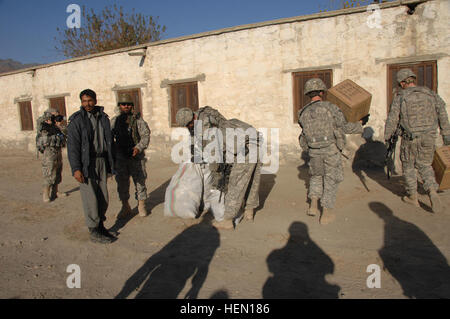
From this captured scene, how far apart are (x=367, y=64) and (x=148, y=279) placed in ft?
21.4

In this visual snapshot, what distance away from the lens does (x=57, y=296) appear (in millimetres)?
2609

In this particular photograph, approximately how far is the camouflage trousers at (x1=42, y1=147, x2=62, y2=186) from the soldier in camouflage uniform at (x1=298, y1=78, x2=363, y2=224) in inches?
174

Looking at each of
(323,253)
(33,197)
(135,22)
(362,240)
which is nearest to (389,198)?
(362,240)

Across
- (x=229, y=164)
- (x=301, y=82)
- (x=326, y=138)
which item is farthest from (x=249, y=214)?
(x=301, y=82)

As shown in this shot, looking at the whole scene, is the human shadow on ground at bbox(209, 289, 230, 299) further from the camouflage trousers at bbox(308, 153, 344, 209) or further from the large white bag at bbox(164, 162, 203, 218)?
the camouflage trousers at bbox(308, 153, 344, 209)

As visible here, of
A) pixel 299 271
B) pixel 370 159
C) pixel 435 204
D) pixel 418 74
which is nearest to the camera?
pixel 299 271

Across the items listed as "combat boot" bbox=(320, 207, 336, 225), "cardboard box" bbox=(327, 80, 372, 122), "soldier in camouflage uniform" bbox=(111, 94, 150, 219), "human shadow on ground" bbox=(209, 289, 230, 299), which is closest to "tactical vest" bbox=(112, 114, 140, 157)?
"soldier in camouflage uniform" bbox=(111, 94, 150, 219)

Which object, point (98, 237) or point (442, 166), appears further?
point (442, 166)

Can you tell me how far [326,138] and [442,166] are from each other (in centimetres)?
179

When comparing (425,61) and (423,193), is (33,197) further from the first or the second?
(425,61)

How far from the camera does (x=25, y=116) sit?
550 inches

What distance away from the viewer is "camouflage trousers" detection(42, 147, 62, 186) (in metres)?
5.59

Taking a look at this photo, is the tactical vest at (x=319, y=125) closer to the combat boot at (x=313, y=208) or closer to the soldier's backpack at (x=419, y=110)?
the combat boot at (x=313, y=208)

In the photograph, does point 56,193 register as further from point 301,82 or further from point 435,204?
point 435,204
